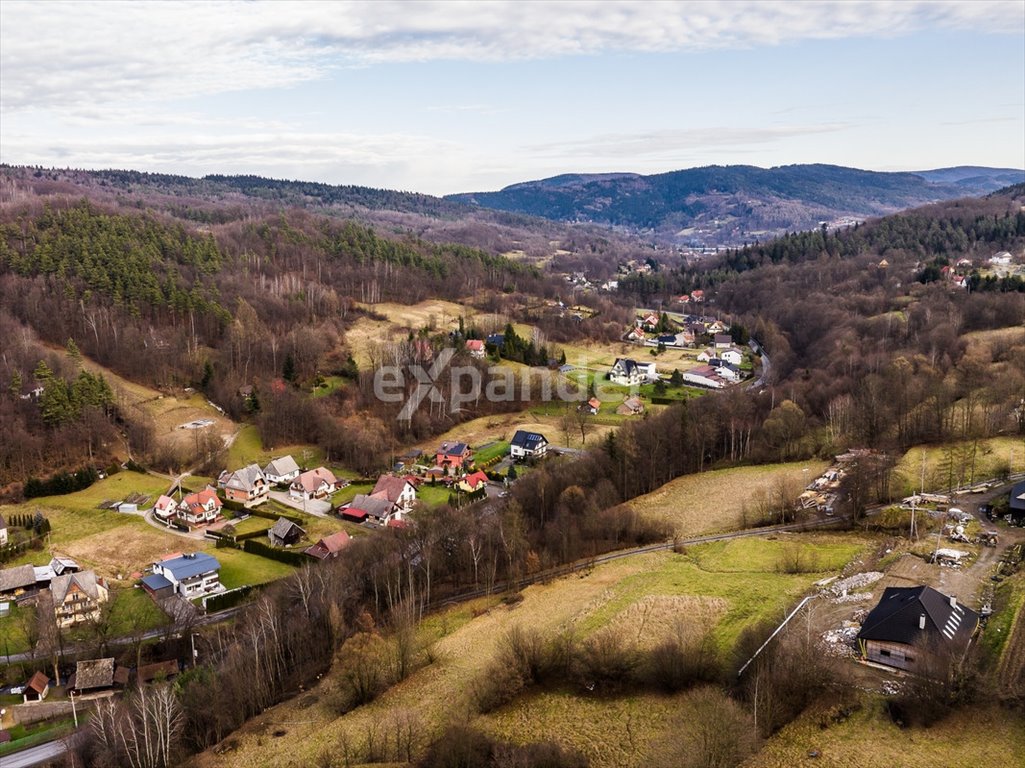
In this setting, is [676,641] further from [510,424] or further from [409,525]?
[510,424]

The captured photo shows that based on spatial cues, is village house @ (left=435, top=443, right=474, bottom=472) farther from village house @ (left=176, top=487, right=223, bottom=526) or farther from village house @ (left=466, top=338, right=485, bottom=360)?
village house @ (left=466, top=338, right=485, bottom=360)

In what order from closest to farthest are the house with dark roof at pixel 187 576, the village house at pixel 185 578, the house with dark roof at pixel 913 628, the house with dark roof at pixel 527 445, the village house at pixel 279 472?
the house with dark roof at pixel 913 628
the village house at pixel 185 578
the house with dark roof at pixel 187 576
the village house at pixel 279 472
the house with dark roof at pixel 527 445

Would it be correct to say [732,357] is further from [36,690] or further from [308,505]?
[36,690]

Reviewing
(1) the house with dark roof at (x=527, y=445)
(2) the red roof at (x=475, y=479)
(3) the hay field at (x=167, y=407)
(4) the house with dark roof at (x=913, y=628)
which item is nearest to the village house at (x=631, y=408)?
(1) the house with dark roof at (x=527, y=445)

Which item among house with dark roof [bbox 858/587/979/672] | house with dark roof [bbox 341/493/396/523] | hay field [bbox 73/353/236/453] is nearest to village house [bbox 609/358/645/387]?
house with dark roof [bbox 341/493/396/523]

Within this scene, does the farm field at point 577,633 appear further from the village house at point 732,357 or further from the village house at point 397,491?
the village house at point 732,357

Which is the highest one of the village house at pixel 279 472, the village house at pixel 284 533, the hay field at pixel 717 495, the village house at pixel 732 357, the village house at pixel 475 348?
the village house at pixel 475 348

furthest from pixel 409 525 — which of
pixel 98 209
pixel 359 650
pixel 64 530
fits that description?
pixel 98 209

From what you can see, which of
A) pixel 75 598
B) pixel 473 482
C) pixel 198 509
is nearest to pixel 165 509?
pixel 198 509
